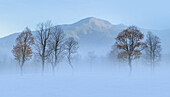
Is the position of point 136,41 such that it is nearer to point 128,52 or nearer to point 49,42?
point 128,52

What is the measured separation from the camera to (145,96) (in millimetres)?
10320

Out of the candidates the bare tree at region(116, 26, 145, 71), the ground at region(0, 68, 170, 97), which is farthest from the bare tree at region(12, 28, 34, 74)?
the bare tree at region(116, 26, 145, 71)

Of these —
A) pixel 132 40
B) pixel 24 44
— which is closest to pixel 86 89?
pixel 132 40

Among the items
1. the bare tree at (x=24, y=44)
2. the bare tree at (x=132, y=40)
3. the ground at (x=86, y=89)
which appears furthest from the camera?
the bare tree at (x=24, y=44)

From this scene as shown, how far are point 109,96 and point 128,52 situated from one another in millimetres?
22286

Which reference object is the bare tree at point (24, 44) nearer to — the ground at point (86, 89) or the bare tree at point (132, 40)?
the ground at point (86, 89)

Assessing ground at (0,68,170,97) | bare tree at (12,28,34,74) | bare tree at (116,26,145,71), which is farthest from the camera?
bare tree at (12,28,34,74)

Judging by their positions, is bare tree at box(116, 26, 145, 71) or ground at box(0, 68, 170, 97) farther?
bare tree at box(116, 26, 145, 71)

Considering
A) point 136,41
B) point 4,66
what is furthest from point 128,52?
point 4,66

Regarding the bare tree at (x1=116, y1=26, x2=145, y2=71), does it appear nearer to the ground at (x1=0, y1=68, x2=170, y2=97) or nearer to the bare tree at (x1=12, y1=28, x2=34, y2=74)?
the ground at (x1=0, y1=68, x2=170, y2=97)

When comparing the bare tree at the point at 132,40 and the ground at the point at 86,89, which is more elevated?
the bare tree at the point at 132,40

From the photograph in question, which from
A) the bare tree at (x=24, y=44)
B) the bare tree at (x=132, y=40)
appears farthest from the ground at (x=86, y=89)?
the bare tree at (x=24, y=44)

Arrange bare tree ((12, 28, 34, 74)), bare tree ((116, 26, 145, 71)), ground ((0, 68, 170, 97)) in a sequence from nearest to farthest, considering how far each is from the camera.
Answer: ground ((0, 68, 170, 97)), bare tree ((116, 26, 145, 71)), bare tree ((12, 28, 34, 74))

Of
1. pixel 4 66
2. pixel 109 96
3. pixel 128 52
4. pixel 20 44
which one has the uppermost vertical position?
pixel 20 44
